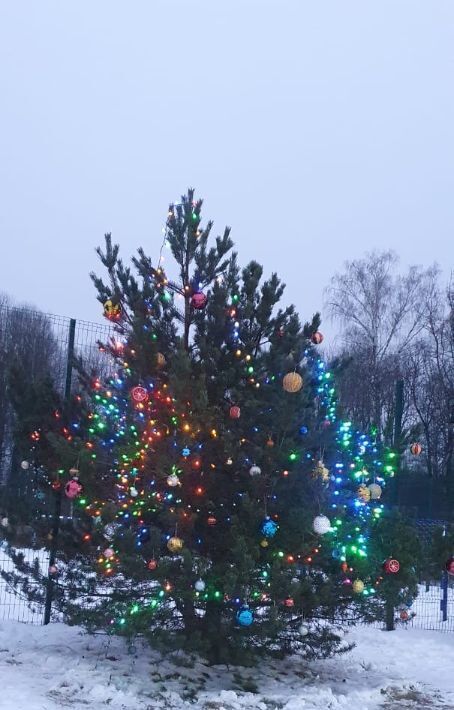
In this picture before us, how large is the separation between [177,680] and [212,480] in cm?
182

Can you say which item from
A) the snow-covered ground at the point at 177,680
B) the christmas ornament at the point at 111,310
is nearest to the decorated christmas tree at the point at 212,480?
the christmas ornament at the point at 111,310

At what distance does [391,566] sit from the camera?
7.02 m

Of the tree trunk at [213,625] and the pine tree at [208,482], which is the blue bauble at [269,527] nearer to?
the pine tree at [208,482]

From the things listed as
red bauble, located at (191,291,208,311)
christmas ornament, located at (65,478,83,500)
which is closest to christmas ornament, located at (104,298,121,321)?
red bauble, located at (191,291,208,311)

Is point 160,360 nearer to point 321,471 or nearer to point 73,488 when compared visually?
point 73,488

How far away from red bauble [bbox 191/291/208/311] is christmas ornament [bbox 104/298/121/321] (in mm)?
731

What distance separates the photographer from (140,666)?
24.0ft

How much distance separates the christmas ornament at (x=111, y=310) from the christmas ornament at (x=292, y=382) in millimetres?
1943

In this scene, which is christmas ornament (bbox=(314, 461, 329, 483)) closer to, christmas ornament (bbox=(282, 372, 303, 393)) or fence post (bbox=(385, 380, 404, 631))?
christmas ornament (bbox=(282, 372, 303, 393))

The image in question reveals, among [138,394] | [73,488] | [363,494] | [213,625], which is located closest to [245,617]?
[213,625]

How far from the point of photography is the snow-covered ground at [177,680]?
6455 mm

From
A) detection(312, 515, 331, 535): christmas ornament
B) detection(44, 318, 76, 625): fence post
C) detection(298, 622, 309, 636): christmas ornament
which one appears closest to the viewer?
detection(312, 515, 331, 535): christmas ornament

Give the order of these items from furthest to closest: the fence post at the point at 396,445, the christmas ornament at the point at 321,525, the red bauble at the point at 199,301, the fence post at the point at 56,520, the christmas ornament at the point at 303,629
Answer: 1. the fence post at the point at 396,445
2. the red bauble at the point at 199,301
3. the fence post at the point at 56,520
4. the christmas ornament at the point at 303,629
5. the christmas ornament at the point at 321,525

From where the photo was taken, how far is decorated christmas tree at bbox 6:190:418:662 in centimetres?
657
